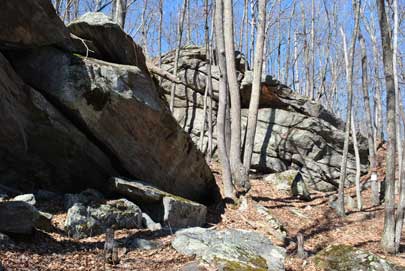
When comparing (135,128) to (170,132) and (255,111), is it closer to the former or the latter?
(170,132)

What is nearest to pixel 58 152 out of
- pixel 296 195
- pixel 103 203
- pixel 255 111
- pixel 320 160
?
pixel 103 203

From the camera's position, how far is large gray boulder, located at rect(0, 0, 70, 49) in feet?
23.3

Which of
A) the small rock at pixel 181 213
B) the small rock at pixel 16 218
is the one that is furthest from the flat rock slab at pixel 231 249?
the small rock at pixel 16 218

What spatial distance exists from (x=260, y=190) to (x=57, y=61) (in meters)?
8.64

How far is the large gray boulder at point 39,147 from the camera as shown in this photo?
7.32m

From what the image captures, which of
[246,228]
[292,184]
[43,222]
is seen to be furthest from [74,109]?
[292,184]

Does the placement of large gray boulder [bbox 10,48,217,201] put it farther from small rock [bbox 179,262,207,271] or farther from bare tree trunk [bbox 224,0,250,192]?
small rock [bbox 179,262,207,271]

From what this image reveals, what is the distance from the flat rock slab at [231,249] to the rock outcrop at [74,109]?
108 inches

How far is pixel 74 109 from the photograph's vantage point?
7.92 m

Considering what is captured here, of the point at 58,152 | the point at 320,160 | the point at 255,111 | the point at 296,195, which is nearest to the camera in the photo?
the point at 58,152

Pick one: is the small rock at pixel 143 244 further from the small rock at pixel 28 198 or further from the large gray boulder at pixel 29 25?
the large gray boulder at pixel 29 25

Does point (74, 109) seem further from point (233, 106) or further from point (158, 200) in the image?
point (233, 106)

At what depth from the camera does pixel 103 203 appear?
25.1 feet

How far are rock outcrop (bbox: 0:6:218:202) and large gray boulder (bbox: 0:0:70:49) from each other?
19 millimetres
